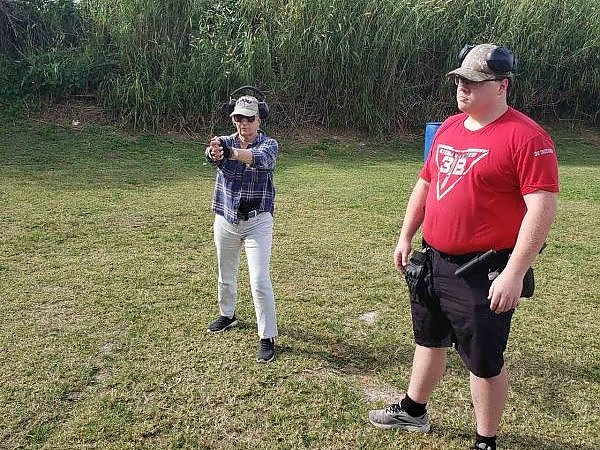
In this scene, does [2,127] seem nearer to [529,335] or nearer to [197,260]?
[197,260]

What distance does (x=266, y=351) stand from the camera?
310 centimetres

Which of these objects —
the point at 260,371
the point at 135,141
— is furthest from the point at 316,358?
the point at 135,141

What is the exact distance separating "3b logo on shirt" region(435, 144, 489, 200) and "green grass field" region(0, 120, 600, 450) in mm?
1129

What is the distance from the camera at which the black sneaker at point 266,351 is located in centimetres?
307

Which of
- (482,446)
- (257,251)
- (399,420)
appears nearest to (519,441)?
(482,446)

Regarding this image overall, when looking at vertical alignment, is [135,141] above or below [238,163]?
below

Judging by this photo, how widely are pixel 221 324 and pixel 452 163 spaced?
1.90 metres

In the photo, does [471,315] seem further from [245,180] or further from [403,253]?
[245,180]

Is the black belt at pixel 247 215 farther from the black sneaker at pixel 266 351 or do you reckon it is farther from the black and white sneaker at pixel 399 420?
the black and white sneaker at pixel 399 420

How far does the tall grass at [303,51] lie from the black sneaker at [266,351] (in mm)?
7832

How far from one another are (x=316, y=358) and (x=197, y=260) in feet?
6.03

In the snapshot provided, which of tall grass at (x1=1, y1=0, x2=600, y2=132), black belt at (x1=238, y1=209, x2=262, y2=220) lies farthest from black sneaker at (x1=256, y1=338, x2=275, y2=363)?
tall grass at (x1=1, y1=0, x2=600, y2=132)

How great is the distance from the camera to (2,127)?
9555mm

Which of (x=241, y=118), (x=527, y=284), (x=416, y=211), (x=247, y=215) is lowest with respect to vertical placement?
(x=247, y=215)
